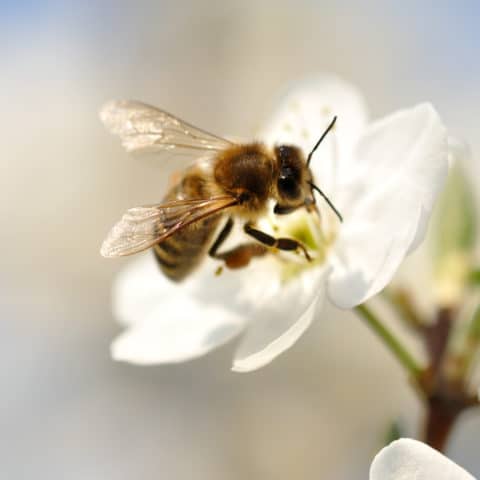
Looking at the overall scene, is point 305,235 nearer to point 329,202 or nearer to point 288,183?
point 329,202

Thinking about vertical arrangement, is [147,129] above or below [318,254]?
above

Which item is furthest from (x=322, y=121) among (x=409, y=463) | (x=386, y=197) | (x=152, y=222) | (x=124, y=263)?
(x=124, y=263)

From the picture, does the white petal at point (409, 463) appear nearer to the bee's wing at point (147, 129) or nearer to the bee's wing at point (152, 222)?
the bee's wing at point (152, 222)

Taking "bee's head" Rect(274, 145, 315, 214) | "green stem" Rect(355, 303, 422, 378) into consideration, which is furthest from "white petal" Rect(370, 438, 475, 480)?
"bee's head" Rect(274, 145, 315, 214)

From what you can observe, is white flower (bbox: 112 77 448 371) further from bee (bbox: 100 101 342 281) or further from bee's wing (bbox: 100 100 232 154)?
bee's wing (bbox: 100 100 232 154)

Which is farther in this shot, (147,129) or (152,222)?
(147,129)

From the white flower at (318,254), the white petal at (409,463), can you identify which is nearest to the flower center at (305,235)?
the white flower at (318,254)
